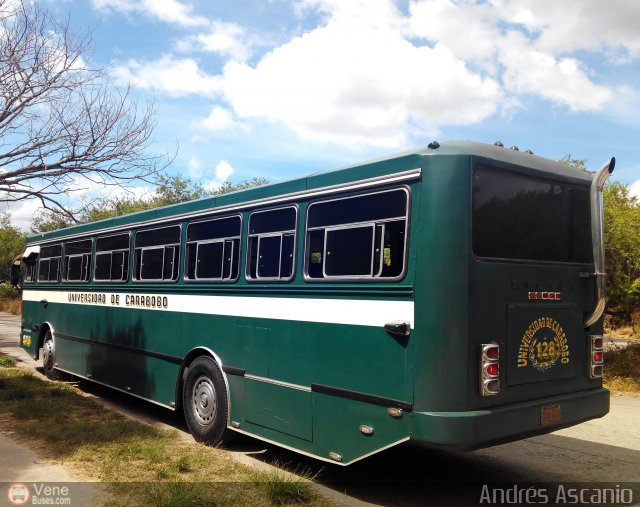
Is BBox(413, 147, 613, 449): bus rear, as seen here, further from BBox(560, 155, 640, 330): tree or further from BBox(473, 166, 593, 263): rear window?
BBox(560, 155, 640, 330): tree

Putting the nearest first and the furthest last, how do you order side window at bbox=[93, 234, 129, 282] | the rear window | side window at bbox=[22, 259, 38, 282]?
the rear window, side window at bbox=[93, 234, 129, 282], side window at bbox=[22, 259, 38, 282]

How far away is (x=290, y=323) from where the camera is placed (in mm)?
6027

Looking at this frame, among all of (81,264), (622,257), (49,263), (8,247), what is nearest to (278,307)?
(81,264)

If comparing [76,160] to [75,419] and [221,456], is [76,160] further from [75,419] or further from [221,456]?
[221,456]


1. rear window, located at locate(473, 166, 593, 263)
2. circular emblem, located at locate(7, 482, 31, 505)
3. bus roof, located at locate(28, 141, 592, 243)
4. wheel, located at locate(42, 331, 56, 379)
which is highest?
bus roof, located at locate(28, 141, 592, 243)

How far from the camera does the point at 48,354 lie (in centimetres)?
1213

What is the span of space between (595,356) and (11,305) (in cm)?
4274

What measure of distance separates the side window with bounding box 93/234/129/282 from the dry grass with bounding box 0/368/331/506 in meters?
2.02

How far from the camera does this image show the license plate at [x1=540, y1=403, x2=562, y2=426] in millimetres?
5191

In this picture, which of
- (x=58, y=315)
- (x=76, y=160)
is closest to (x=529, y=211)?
(x=58, y=315)

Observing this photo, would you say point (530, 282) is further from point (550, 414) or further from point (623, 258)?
point (623, 258)

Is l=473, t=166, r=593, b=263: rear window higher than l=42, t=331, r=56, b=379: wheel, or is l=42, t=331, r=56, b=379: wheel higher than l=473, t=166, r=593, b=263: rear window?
l=473, t=166, r=593, b=263: rear window

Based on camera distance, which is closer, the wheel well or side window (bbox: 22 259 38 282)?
the wheel well

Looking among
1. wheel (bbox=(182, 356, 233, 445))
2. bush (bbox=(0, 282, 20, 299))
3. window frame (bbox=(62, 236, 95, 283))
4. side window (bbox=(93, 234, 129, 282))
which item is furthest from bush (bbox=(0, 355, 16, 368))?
bush (bbox=(0, 282, 20, 299))
